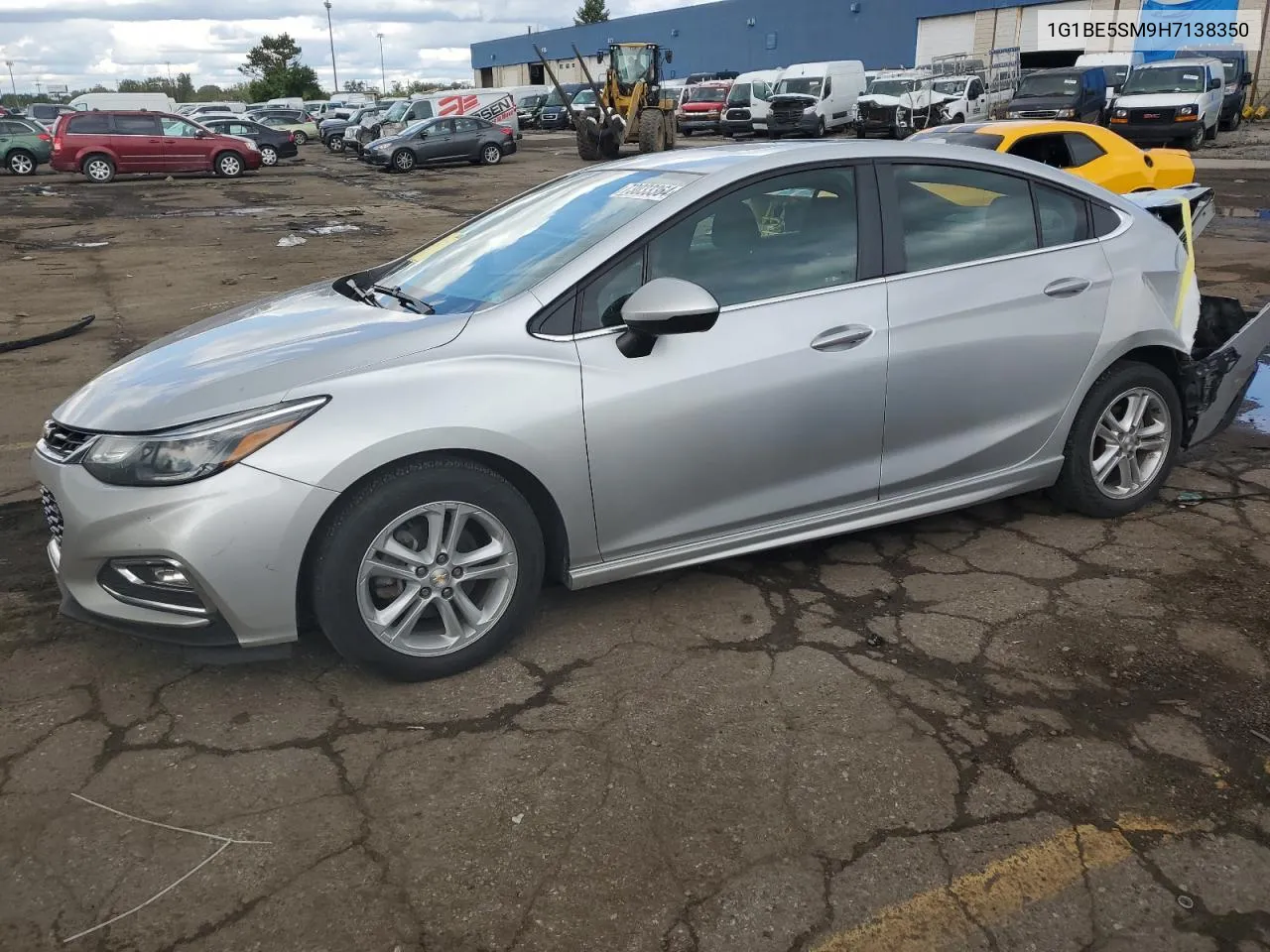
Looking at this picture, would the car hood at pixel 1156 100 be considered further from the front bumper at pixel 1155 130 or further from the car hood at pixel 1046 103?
the car hood at pixel 1046 103

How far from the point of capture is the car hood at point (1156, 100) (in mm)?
24469

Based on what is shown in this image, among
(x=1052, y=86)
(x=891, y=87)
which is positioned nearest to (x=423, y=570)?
(x=1052, y=86)

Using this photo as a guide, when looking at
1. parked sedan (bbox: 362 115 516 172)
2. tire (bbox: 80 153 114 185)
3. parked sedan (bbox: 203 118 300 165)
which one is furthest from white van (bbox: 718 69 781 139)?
tire (bbox: 80 153 114 185)

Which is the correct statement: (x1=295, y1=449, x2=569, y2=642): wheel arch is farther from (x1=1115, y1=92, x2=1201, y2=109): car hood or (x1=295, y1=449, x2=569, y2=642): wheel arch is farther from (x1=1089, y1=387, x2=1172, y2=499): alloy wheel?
(x1=1115, y1=92, x2=1201, y2=109): car hood

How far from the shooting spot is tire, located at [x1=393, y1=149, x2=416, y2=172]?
90.8 ft

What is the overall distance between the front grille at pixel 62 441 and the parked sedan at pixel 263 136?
31.0m

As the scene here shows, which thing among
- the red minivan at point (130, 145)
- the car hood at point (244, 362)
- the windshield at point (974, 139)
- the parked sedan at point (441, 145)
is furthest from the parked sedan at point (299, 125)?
the car hood at point (244, 362)

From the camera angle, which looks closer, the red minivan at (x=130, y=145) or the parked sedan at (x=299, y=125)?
the red minivan at (x=130, y=145)

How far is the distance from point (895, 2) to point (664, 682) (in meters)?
50.8

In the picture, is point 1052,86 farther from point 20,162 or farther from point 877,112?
point 20,162

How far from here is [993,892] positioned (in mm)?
2336

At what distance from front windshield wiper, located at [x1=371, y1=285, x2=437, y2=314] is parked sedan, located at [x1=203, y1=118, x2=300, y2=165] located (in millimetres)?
30522

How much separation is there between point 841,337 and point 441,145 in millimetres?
27169

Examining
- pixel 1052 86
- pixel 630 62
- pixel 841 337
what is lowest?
pixel 841 337
